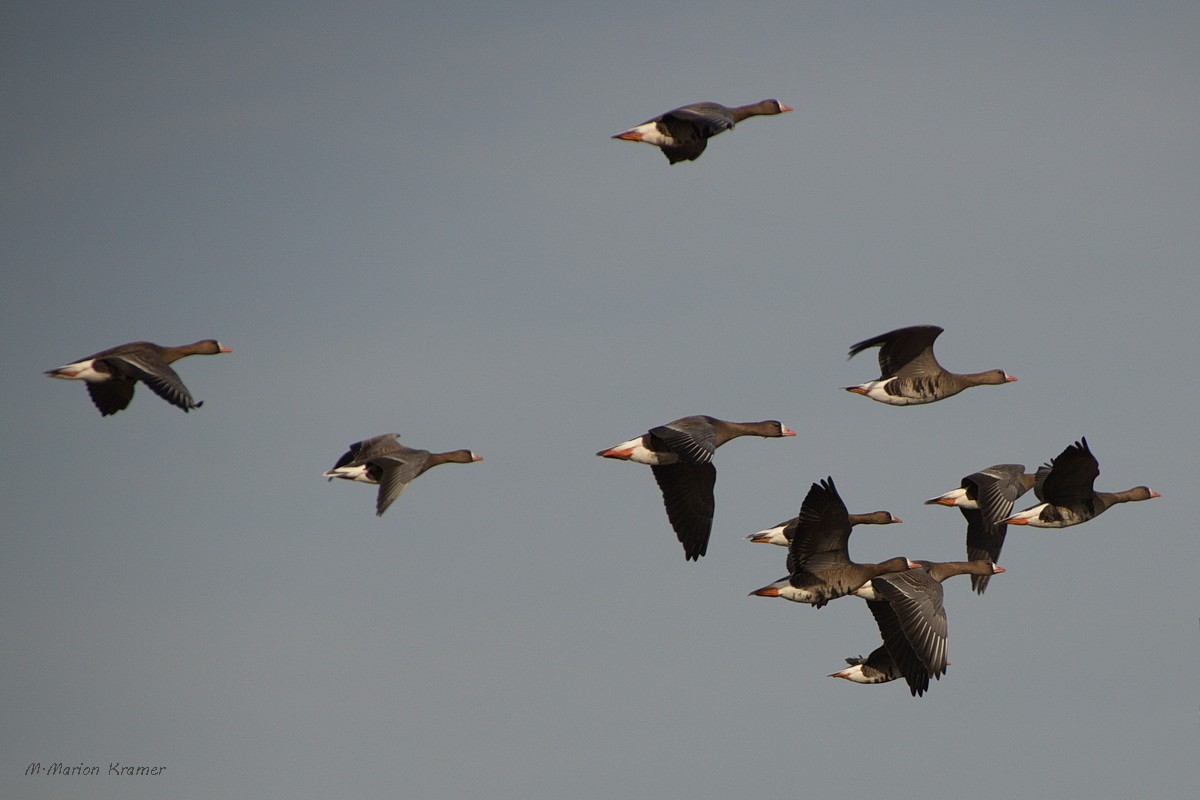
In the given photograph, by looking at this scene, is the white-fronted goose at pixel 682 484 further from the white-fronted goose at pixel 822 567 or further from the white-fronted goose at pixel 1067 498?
the white-fronted goose at pixel 1067 498

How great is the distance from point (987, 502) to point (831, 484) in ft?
20.5

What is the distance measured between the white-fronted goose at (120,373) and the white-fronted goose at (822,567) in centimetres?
1002

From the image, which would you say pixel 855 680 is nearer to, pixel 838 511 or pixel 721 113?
pixel 838 511

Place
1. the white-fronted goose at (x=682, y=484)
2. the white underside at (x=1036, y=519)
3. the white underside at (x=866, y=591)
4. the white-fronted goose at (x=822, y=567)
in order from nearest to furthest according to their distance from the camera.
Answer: the white-fronted goose at (x=822, y=567) < the white underside at (x=866, y=591) < the white-fronted goose at (x=682, y=484) < the white underside at (x=1036, y=519)

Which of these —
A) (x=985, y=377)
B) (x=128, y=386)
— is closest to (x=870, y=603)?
(x=985, y=377)

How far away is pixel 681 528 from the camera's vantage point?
2941cm

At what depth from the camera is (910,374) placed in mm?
31172

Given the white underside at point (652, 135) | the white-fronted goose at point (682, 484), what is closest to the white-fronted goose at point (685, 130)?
the white underside at point (652, 135)

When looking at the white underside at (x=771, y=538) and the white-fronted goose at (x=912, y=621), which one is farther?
the white underside at (x=771, y=538)

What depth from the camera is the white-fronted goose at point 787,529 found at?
30.6 m

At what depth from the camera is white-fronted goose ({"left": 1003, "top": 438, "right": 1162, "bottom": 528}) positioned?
97.2 feet

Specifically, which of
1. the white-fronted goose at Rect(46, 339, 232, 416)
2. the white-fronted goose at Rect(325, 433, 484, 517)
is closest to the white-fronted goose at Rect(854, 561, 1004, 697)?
the white-fronted goose at Rect(325, 433, 484, 517)

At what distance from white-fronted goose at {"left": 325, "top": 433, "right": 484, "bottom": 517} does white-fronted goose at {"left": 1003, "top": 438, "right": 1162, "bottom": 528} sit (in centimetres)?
1070

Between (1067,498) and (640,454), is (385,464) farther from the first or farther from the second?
(1067,498)
